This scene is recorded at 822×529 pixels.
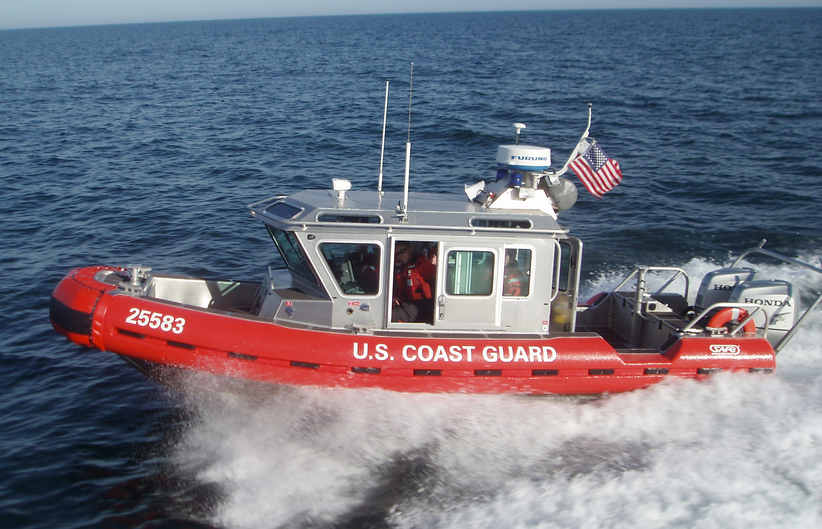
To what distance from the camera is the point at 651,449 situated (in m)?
6.05

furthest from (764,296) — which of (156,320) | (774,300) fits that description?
(156,320)

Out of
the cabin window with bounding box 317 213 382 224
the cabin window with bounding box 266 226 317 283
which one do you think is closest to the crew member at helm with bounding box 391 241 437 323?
the cabin window with bounding box 317 213 382 224

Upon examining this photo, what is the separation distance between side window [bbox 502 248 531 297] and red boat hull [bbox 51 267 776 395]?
0.46 metres

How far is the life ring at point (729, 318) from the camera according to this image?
684cm

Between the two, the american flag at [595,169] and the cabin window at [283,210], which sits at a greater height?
the american flag at [595,169]

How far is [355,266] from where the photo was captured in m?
6.30

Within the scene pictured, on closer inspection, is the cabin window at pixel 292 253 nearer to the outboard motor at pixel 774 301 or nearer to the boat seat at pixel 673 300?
the boat seat at pixel 673 300

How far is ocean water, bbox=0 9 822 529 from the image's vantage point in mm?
5559

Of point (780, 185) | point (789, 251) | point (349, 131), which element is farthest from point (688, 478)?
point (349, 131)

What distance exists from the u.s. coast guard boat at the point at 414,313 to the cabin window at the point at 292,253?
0.6 inches

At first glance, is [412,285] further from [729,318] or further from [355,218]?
[729,318]

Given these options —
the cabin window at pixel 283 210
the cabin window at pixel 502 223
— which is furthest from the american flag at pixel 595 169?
the cabin window at pixel 283 210

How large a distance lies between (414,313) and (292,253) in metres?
1.33

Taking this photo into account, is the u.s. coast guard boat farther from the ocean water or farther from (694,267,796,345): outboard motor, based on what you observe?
the ocean water
